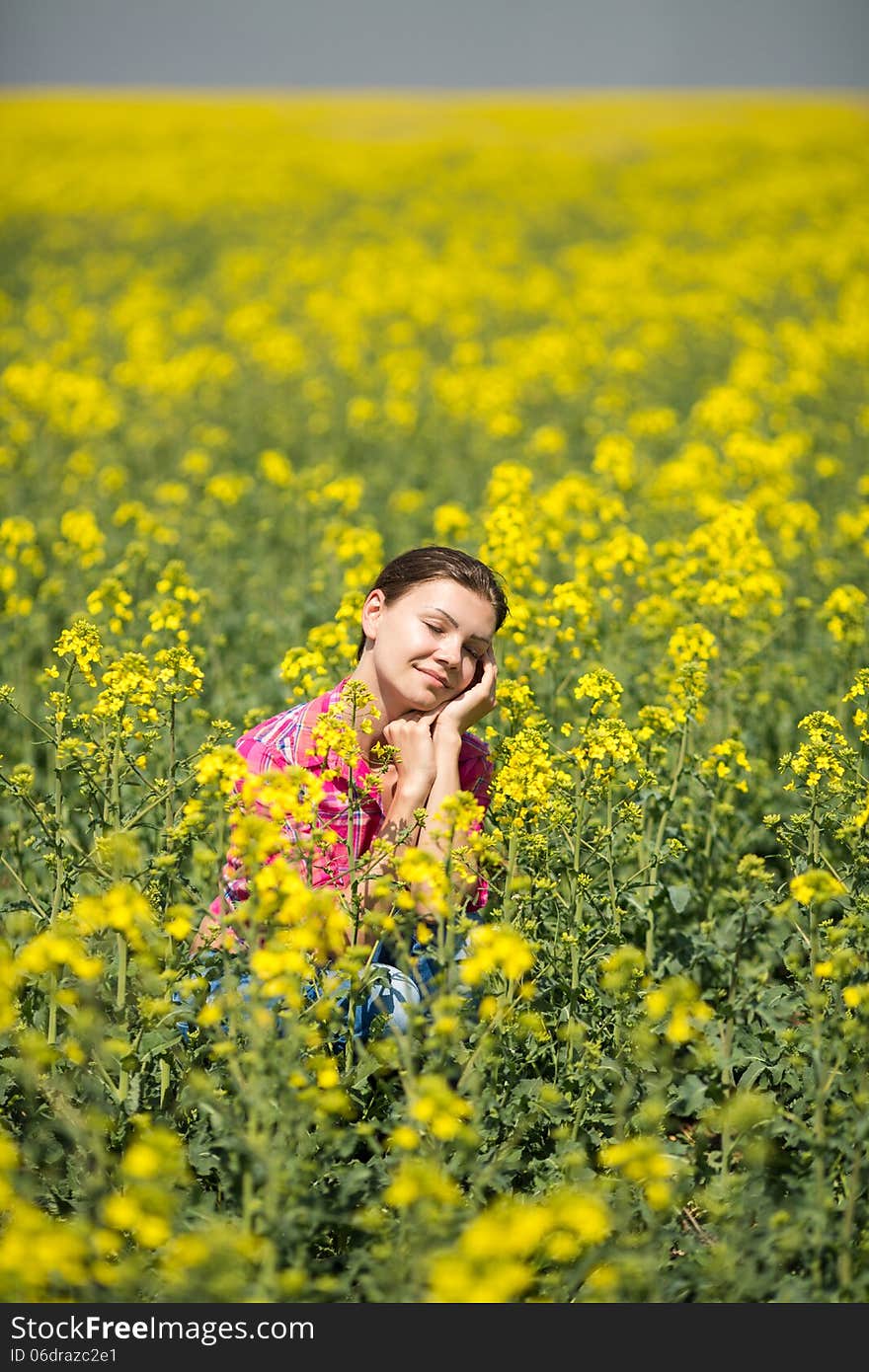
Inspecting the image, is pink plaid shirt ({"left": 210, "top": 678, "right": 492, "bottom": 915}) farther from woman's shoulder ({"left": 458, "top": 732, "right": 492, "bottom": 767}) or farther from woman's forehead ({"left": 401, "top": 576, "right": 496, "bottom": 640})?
woman's forehead ({"left": 401, "top": 576, "right": 496, "bottom": 640})

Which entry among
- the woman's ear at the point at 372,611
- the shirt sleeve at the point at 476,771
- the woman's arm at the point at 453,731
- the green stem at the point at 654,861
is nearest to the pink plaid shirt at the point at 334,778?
the shirt sleeve at the point at 476,771

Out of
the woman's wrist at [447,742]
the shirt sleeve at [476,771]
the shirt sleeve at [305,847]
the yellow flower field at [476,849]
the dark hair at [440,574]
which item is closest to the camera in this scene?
the yellow flower field at [476,849]

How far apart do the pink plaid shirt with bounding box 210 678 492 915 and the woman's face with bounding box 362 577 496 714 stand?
171mm

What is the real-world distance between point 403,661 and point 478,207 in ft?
78.9

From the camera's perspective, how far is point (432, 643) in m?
3.70

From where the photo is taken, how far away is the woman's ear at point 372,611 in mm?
3916

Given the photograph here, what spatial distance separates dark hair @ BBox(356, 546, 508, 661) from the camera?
12.4 feet

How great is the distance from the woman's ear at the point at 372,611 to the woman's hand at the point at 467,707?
329 millimetres

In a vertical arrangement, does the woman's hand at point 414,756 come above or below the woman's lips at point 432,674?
below

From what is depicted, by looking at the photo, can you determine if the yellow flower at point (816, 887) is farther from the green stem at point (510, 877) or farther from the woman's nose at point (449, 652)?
the woman's nose at point (449, 652)

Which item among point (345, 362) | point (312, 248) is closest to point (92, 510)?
point (345, 362)

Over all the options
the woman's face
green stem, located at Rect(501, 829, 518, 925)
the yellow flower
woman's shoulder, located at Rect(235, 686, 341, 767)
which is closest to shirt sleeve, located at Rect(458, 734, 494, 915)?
the woman's face

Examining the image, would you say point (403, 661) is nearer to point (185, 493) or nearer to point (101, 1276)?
point (101, 1276)

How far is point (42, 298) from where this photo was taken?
54.4 ft
